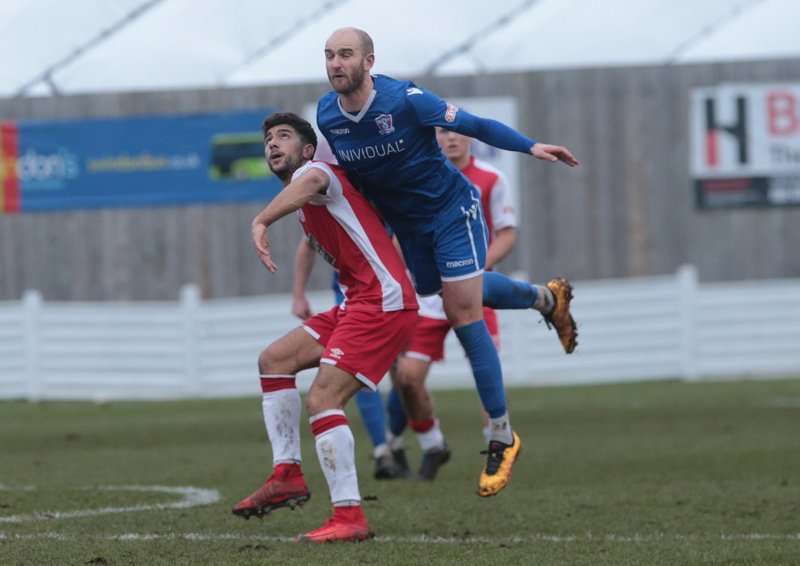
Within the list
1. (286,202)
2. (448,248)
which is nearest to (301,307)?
(448,248)

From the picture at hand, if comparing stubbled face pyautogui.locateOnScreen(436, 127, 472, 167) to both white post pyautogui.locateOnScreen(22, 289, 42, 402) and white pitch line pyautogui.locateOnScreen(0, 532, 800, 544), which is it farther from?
white post pyautogui.locateOnScreen(22, 289, 42, 402)

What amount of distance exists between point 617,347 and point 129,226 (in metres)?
8.04

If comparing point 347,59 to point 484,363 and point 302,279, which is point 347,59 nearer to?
point 484,363

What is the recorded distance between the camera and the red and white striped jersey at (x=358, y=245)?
6.28 metres

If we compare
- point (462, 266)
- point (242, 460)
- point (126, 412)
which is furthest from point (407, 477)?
point (126, 412)

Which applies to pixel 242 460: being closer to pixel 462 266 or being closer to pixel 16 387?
pixel 462 266

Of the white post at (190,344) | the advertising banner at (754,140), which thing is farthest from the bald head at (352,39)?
the advertising banner at (754,140)

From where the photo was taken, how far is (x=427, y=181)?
21.5ft

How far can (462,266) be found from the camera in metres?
6.69

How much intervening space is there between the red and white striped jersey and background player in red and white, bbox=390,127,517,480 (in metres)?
2.52

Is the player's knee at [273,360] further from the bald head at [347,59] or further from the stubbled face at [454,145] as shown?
the stubbled face at [454,145]

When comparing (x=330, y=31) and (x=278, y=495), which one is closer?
(x=278, y=495)

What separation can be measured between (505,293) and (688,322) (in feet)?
38.0

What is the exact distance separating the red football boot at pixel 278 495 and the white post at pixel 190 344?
40.1ft
